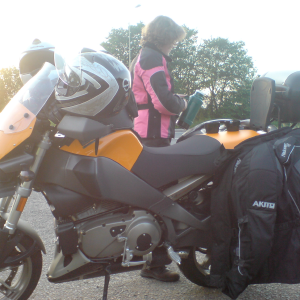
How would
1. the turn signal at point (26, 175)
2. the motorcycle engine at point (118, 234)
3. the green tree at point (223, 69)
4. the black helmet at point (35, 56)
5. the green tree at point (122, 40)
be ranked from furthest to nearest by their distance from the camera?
the green tree at point (223, 69), the green tree at point (122, 40), the black helmet at point (35, 56), the motorcycle engine at point (118, 234), the turn signal at point (26, 175)

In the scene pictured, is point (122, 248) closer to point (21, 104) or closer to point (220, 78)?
point (21, 104)

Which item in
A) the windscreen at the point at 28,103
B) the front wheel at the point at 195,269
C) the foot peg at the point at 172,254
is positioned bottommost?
the front wheel at the point at 195,269

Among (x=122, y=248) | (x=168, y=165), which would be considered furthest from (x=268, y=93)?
(x=122, y=248)

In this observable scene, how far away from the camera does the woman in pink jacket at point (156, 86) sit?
254 centimetres

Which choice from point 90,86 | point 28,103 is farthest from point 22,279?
point 90,86

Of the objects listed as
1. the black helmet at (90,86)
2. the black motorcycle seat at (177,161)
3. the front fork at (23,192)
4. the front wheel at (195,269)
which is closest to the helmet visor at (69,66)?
the black helmet at (90,86)

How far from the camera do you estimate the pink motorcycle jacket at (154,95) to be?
8.32ft

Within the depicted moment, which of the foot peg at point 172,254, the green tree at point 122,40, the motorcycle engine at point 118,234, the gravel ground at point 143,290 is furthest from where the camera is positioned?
the green tree at point 122,40

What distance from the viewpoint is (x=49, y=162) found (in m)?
1.71

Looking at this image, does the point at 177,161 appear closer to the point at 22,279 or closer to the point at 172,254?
the point at 172,254

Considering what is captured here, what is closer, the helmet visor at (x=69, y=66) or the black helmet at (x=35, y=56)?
the helmet visor at (x=69, y=66)

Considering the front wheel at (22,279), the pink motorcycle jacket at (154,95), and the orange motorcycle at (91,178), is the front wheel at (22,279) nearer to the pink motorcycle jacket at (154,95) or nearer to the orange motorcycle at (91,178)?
the orange motorcycle at (91,178)

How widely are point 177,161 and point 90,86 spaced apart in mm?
645

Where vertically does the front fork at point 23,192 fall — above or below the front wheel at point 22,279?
above
